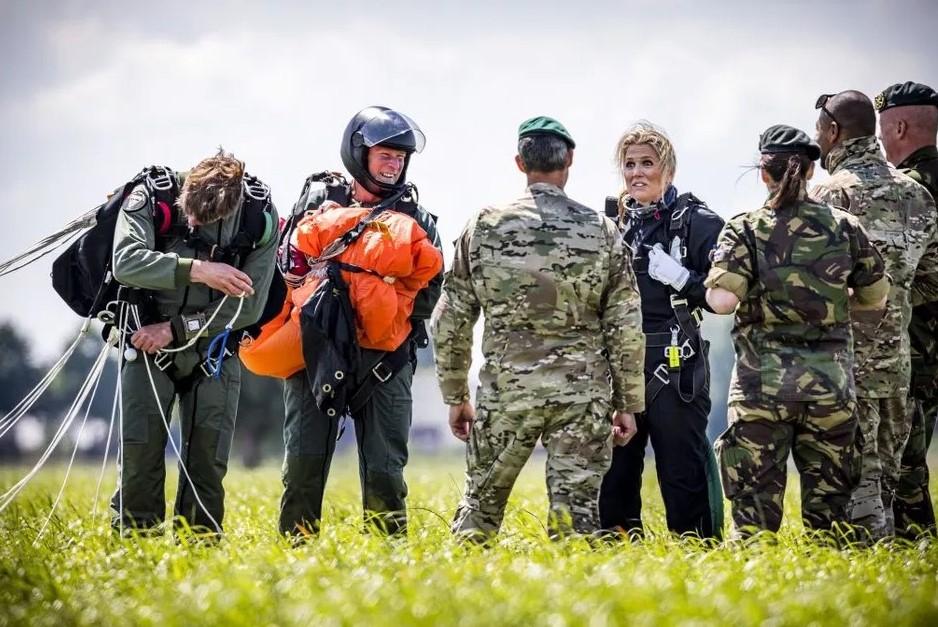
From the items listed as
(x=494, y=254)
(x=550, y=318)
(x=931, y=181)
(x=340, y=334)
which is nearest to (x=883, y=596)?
(x=550, y=318)

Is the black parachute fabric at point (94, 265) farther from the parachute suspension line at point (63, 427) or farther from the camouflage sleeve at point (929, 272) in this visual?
the camouflage sleeve at point (929, 272)

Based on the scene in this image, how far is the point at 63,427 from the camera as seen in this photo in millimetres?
6668

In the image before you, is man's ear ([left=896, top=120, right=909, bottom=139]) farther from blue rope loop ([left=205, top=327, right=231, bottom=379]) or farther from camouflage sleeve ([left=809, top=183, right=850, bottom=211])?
blue rope loop ([left=205, top=327, right=231, bottom=379])

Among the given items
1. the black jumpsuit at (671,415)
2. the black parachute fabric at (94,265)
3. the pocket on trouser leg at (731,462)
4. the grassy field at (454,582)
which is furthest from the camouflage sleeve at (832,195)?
the black parachute fabric at (94,265)

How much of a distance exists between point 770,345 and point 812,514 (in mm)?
1003

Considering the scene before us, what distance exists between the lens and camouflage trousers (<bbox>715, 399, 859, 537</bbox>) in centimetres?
610

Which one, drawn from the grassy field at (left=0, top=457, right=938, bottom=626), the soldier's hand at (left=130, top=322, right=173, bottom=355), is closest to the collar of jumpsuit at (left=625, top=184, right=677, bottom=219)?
the grassy field at (left=0, top=457, right=938, bottom=626)

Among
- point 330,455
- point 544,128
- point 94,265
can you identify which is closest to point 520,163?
point 544,128

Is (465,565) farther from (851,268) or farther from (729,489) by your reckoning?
(851,268)

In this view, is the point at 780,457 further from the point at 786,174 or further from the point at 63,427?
the point at 63,427

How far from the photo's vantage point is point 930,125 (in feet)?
25.5

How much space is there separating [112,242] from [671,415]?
3.57m

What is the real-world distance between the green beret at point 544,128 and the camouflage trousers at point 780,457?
1802 millimetres

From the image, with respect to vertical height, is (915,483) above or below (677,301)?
below
